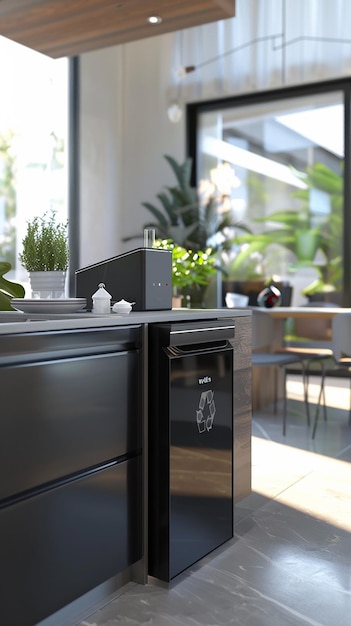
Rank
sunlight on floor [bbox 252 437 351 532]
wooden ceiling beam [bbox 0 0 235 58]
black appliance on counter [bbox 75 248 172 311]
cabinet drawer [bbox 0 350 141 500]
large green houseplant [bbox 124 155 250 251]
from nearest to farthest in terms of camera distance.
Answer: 1. cabinet drawer [bbox 0 350 141 500]
2. black appliance on counter [bbox 75 248 172 311]
3. sunlight on floor [bbox 252 437 351 532]
4. wooden ceiling beam [bbox 0 0 235 58]
5. large green houseplant [bbox 124 155 250 251]

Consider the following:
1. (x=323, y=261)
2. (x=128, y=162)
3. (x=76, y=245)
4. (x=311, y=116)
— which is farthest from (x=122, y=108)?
(x=323, y=261)

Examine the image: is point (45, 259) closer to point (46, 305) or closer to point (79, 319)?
point (46, 305)

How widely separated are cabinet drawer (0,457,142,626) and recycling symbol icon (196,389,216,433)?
0.86ft

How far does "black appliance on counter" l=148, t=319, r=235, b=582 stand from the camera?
2146 mm

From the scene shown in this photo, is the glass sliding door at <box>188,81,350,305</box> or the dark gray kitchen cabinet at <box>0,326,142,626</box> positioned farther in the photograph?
the glass sliding door at <box>188,81,350,305</box>

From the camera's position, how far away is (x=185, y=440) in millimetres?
2193

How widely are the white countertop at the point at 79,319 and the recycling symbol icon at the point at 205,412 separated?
0.28 metres

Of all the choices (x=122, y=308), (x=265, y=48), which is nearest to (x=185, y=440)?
(x=122, y=308)

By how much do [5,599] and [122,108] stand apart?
7.51 m

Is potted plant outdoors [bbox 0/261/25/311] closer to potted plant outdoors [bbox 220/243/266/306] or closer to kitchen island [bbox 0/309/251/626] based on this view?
kitchen island [bbox 0/309/251/626]

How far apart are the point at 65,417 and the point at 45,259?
72cm

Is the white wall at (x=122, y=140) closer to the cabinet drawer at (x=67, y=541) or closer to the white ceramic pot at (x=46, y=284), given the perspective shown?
the white ceramic pot at (x=46, y=284)

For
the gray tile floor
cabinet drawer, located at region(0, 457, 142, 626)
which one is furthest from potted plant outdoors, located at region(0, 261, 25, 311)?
the gray tile floor

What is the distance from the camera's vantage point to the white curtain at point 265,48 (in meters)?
6.83
